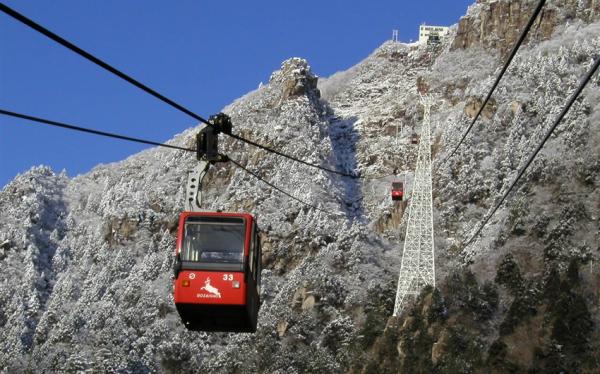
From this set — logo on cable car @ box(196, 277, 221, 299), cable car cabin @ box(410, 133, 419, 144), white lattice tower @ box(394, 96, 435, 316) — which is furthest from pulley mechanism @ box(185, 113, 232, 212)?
cable car cabin @ box(410, 133, 419, 144)

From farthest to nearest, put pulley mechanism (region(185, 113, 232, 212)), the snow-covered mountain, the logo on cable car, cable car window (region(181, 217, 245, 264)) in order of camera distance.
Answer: the snow-covered mountain < pulley mechanism (region(185, 113, 232, 212)) < cable car window (region(181, 217, 245, 264)) < the logo on cable car

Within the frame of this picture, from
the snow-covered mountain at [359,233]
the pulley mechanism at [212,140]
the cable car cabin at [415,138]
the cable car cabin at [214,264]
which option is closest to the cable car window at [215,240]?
the cable car cabin at [214,264]

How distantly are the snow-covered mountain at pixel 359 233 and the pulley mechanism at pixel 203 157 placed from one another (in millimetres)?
48213

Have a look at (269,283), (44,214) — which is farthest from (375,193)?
(44,214)

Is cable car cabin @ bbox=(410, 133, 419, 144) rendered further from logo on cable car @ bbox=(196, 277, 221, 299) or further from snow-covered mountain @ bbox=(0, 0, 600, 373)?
logo on cable car @ bbox=(196, 277, 221, 299)

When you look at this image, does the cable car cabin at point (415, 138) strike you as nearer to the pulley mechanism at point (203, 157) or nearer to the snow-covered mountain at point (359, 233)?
the snow-covered mountain at point (359, 233)

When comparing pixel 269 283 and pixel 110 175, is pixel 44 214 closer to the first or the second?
pixel 110 175

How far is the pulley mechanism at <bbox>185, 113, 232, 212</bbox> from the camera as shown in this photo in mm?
21547

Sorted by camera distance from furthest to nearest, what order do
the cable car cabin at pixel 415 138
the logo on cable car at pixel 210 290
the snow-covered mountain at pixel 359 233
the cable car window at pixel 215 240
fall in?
the cable car cabin at pixel 415 138 → the snow-covered mountain at pixel 359 233 → the cable car window at pixel 215 240 → the logo on cable car at pixel 210 290

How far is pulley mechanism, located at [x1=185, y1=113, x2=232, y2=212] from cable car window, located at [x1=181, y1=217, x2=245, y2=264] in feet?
2.60

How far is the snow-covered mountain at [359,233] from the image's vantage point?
82688 millimetres

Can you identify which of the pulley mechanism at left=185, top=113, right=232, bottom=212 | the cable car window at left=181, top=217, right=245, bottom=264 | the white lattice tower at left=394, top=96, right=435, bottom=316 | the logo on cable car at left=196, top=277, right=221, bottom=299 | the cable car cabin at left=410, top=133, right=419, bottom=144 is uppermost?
the cable car cabin at left=410, top=133, right=419, bottom=144

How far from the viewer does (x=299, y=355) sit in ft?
315

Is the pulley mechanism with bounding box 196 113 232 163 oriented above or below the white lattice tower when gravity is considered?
below
